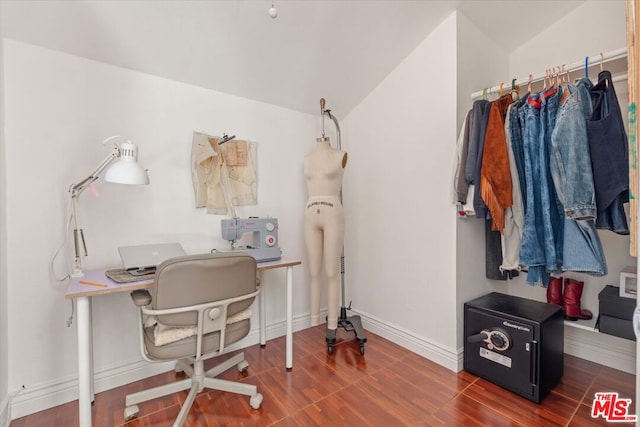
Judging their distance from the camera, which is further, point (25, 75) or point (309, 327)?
point (309, 327)

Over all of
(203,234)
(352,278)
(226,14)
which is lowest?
(352,278)

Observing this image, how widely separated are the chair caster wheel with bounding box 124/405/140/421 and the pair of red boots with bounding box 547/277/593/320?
2747mm

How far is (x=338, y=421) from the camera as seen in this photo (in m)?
1.58

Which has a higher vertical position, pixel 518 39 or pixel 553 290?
pixel 518 39

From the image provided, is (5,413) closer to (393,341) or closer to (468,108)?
(393,341)

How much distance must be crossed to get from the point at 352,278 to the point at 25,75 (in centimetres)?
274

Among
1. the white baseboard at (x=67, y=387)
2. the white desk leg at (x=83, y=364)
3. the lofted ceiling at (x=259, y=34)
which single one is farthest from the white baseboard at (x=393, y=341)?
the lofted ceiling at (x=259, y=34)

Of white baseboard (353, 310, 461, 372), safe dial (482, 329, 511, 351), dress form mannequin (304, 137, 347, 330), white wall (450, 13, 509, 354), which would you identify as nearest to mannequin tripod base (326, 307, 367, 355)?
dress form mannequin (304, 137, 347, 330)

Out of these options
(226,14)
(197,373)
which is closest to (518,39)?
(226,14)

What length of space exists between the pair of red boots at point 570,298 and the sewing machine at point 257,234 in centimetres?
202

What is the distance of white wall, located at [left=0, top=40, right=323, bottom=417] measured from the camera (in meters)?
1.62

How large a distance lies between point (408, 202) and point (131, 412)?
221 centimetres

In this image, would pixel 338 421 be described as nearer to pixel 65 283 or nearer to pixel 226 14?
pixel 65 283

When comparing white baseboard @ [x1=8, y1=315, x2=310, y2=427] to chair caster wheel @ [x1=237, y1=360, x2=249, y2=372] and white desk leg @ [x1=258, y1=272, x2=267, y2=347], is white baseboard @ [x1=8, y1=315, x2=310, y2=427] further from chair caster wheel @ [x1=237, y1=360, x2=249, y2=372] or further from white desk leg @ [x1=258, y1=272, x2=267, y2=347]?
white desk leg @ [x1=258, y1=272, x2=267, y2=347]
